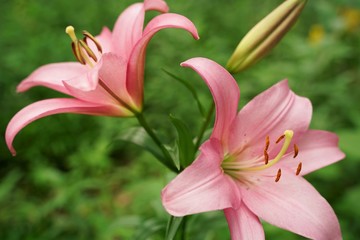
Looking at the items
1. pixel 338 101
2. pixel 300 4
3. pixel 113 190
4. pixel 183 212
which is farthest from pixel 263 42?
pixel 113 190

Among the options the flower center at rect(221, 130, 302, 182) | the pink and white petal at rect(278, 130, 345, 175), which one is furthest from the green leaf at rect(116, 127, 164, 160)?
the pink and white petal at rect(278, 130, 345, 175)

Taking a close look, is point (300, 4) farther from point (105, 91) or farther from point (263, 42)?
point (105, 91)

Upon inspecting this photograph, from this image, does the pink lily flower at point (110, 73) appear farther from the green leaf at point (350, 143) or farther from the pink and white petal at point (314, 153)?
the green leaf at point (350, 143)

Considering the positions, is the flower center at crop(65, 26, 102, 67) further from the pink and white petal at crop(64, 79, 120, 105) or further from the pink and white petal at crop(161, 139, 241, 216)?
the pink and white petal at crop(161, 139, 241, 216)

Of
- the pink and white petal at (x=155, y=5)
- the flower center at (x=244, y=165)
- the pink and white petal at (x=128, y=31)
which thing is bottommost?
the flower center at (x=244, y=165)

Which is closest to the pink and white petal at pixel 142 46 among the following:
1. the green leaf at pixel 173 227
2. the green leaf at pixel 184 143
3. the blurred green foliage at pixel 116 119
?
the green leaf at pixel 184 143

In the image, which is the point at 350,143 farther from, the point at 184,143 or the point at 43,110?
the point at 43,110
